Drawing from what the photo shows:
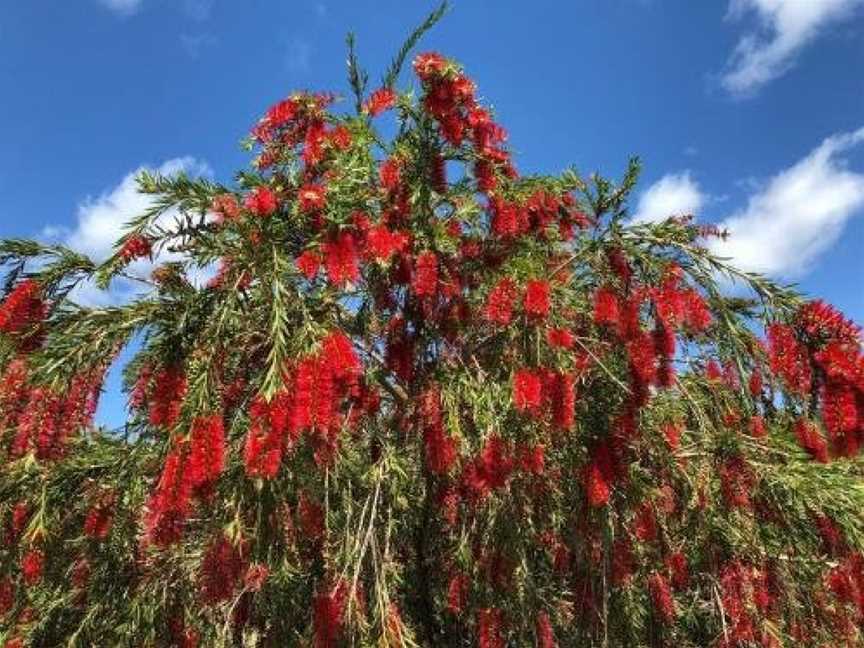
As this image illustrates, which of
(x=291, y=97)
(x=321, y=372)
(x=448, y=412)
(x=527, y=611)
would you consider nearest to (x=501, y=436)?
(x=448, y=412)

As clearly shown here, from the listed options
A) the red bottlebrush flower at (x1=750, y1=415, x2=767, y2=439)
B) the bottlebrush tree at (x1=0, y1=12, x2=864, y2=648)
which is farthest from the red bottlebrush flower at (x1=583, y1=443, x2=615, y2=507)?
the red bottlebrush flower at (x1=750, y1=415, x2=767, y2=439)

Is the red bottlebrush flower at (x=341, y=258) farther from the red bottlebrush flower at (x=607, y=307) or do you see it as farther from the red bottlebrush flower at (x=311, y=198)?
the red bottlebrush flower at (x=607, y=307)

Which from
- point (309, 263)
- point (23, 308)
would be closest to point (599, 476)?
point (309, 263)

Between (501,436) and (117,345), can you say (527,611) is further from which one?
(117,345)

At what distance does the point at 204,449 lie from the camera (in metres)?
2.72

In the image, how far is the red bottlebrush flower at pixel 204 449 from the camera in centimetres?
271

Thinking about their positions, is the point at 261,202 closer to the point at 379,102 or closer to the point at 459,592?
the point at 379,102

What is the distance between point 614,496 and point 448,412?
3.15ft

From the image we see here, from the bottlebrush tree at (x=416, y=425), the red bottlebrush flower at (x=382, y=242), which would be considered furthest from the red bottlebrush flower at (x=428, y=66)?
the red bottlebrush flower at (x=382, y=242)

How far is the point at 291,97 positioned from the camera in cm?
459

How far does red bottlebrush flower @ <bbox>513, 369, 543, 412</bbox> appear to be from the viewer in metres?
3.55

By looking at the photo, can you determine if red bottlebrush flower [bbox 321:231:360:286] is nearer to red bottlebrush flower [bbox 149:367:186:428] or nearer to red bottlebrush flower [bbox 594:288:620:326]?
red bottlebrush flower [bbox 149:367:186:428]

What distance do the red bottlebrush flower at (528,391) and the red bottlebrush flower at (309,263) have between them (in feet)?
3.45

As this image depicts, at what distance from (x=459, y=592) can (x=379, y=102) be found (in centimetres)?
281
